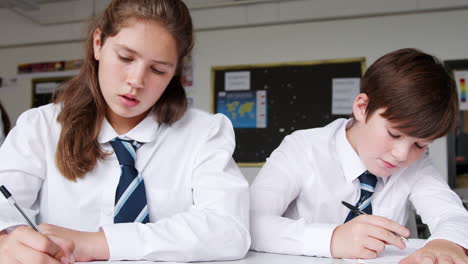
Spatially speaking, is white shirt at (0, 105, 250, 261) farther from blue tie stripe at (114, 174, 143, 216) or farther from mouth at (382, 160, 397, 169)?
mouth at (382, 160, 397, 169)

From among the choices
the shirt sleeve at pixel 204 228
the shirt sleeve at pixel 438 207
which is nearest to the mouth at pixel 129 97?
the shirt sleeve at pixel 204 228

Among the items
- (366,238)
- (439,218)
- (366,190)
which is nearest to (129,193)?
(366,238)

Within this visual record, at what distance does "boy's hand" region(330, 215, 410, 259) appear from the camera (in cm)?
92

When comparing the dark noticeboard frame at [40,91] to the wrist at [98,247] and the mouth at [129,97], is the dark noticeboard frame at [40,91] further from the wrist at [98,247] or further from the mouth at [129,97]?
the wrist at [98,247]

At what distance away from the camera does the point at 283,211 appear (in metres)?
1.18

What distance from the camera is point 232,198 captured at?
97 centimetres

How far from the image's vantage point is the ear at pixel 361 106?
120 centimetres

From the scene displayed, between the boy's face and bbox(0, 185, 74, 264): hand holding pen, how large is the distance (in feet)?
2.55

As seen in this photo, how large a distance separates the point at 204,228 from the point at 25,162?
0.45 metres

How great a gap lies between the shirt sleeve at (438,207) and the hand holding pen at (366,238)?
0.12m

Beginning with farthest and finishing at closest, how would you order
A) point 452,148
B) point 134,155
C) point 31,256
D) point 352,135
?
point 452,148
point 352,135
point 134,155
point 31,256

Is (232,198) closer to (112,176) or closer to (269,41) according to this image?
(112,176)

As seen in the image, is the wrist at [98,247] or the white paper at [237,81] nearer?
the wrist at [98,247]

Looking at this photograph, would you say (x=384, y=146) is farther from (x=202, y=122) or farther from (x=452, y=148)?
(x=452, y=148)
